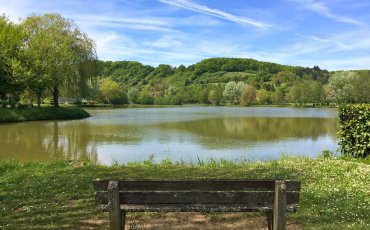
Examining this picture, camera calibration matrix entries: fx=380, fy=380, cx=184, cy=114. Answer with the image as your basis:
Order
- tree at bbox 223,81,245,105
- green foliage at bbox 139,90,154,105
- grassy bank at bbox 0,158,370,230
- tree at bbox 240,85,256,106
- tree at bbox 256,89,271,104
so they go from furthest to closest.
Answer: green foliage at bbox 139,90,154,105 < tree at bbox 223,81,245,105 < tree at bbox 256,89,271,104 < tree at bbox 240,85,256,106 < grassy bank at bbox 0,158,370,230

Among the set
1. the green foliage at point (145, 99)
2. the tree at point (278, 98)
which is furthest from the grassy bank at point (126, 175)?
the green foliage at point (145, 99)

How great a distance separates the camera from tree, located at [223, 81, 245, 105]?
13288cm

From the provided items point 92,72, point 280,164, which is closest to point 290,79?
point 92,72

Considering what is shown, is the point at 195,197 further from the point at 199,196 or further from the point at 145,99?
the point at 145,99

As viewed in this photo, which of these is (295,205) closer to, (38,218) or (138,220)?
(138,220)

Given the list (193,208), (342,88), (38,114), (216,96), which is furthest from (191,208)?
(216,96)

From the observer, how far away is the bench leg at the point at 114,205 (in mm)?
4740

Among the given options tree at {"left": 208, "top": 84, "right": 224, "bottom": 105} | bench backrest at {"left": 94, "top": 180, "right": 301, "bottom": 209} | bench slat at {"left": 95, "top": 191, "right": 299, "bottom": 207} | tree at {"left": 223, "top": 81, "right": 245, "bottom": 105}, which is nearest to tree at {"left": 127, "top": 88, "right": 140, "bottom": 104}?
tree at {"left": 208, "top": 84, "right": 224, "bottom": 105}

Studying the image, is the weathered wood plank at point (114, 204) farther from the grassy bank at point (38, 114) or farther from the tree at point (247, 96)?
the tree at point (247, 96)

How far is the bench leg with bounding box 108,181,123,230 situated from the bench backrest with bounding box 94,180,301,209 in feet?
0.31

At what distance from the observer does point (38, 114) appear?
45.3 m

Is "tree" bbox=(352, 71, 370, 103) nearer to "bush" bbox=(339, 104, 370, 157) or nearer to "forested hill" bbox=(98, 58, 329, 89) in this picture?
"forested hill" bbox=(98, 58, 329, 89)

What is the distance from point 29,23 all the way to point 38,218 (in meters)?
48.5

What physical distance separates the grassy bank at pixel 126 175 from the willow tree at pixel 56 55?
116ft
